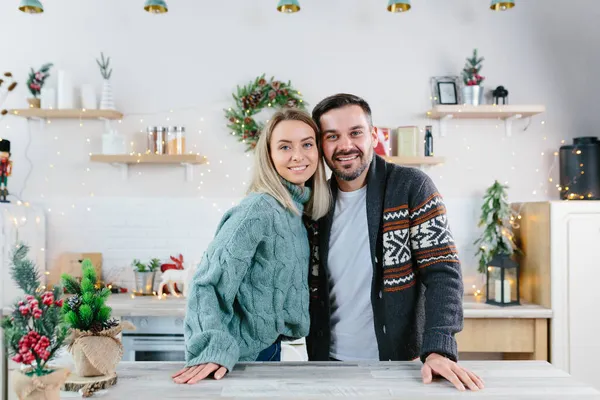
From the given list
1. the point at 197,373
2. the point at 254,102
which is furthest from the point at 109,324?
the point at 254,102

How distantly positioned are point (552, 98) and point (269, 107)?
1.99 metres

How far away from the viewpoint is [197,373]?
1407 millimetres

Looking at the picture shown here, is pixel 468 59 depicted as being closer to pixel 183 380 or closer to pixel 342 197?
pixel 342 197

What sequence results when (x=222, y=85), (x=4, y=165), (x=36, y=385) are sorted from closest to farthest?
(x=36, y=385), (x=4, y=165), (x=222, y=85)

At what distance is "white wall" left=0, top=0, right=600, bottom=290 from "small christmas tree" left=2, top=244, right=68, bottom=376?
8.63 ft

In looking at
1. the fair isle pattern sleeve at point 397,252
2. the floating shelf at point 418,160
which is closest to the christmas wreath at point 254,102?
the floating shelf at point 418,160

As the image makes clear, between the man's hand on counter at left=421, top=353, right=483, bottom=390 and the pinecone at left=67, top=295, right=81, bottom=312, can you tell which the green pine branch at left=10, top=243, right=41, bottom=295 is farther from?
the man's hand on counter at left=421, top=353, right=483, bottom=390

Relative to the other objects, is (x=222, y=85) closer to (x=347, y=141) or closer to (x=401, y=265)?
(x=347, y=141)

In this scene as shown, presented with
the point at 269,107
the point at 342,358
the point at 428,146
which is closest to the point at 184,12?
the point at 269,107

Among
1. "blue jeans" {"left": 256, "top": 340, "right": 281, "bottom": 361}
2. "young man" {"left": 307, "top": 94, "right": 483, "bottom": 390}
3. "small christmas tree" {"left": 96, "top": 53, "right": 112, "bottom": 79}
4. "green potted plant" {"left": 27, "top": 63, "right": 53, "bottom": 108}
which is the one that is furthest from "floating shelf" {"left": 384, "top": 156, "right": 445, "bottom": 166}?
"green potted plant" {"left": 27, "top": 63, "right": 53, "bottom": 108}

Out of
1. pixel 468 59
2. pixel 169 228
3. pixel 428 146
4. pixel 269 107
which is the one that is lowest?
pixel 169 228

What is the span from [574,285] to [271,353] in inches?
87.1

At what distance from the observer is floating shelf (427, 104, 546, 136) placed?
11.7ft

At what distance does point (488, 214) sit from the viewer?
11.5 ft
